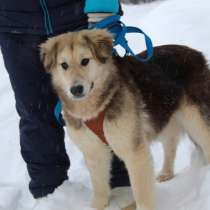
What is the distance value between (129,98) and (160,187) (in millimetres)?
1060

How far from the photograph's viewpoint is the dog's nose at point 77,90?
340 cm

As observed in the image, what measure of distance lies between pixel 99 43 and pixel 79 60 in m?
0.20

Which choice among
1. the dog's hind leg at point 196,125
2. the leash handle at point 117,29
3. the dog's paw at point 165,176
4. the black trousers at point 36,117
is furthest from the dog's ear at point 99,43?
the dog's paw at point 165,176

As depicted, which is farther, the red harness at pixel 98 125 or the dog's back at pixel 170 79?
the dog's back at pixel 170 79

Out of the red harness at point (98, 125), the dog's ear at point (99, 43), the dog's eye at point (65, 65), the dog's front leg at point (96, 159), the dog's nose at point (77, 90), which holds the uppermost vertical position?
the dog's ear at point (99, 43)

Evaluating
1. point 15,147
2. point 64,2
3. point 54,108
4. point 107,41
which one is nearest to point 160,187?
point 54,108

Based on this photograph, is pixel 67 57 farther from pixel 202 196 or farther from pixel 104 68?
pixel 202 196

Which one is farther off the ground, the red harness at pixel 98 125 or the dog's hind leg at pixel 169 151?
the red harness at pixel 98 125

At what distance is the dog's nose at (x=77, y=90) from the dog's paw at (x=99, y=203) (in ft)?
3.69

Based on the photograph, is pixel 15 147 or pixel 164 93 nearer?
pixel 164 93

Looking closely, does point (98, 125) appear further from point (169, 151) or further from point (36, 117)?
point (169, 151)

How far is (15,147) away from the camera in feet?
19.5

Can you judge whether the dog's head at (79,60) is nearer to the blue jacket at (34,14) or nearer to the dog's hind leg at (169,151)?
the blue jacket at (34,14)

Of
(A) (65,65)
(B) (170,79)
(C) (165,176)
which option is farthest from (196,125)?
(A) (65,65)
